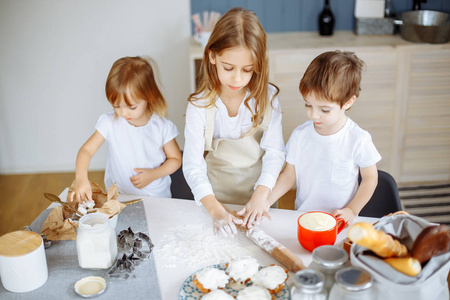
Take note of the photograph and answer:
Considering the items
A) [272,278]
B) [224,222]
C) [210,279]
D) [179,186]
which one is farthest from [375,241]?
[179,186]

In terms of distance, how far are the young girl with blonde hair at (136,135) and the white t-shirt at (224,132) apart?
0.21 meters

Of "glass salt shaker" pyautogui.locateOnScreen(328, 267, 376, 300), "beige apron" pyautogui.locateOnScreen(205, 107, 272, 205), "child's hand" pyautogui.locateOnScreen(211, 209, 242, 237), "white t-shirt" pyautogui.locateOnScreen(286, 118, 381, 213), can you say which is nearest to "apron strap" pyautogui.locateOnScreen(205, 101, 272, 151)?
"beige apron" pyautogui.locateOnScreen(205, 107, 272, 205)

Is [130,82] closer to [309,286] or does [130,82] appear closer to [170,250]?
[170,250]

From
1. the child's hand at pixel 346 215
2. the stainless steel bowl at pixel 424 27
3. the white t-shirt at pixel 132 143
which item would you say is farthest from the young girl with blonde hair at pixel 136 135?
the stainless steel bowl at pixel 424 27

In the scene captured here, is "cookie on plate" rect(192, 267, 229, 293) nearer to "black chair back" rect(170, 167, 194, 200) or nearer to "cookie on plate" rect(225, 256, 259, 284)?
"cookie on plate" rect(225, 256, 259, 284)

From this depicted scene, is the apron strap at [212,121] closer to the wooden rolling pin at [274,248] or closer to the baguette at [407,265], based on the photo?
the wooden rolling pin at [274,248]

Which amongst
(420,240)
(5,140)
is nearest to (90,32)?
(5,140)

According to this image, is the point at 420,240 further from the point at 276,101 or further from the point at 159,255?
the point at 276,101

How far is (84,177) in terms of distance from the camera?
5.21 ft

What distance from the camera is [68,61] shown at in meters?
3.07

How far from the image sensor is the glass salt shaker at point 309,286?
902 mm

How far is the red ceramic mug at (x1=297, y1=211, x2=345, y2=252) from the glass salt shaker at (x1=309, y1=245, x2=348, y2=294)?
236 millimetres

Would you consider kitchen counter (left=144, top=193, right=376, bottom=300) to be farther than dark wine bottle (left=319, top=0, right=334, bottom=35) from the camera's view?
No

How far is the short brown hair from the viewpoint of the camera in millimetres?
1419
